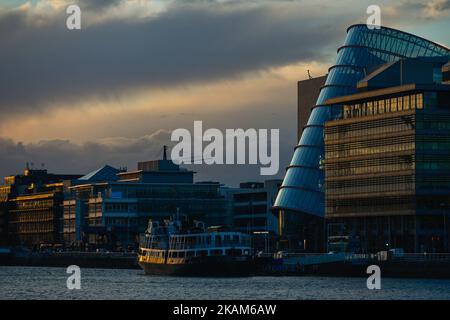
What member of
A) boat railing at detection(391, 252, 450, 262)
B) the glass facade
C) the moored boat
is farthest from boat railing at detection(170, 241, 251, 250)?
the glass facade

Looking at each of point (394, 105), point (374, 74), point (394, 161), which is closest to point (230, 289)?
point (394, 161)

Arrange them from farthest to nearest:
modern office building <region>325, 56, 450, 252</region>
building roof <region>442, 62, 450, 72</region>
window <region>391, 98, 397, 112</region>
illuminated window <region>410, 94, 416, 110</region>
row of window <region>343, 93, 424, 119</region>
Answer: building roof <region>442, 62, 450, 72</region> → window <region>391, 98, 397, 112</region> → row of window <region>343, 93, 424, 119</region> → illuminated window <region>410, 94, 416, 110</region> → modern office building <region>325, 56, 450, 252</region>

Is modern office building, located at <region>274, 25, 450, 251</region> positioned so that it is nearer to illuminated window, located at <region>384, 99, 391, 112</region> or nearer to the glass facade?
the glass facade

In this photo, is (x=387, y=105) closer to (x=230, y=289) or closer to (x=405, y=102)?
(x=405, y=102)

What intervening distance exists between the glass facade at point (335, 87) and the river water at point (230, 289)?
51846 millimetres

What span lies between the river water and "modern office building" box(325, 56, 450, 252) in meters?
27.0

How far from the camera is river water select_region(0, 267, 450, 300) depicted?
95500 mm

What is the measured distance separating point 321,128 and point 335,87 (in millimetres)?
6260

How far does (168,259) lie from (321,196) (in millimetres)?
48450

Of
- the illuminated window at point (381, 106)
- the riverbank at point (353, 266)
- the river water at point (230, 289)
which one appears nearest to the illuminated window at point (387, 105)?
the illuminated window at point (381, 106)

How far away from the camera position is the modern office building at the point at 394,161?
5960 inches

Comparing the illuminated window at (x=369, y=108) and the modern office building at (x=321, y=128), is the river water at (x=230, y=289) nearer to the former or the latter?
the illuminated window at (x=369, y=108)

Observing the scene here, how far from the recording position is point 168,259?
448 ft
